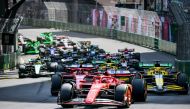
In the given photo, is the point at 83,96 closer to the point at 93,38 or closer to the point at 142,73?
the point at 142,73

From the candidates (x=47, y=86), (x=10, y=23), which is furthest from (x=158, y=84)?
(x=10, y=23)

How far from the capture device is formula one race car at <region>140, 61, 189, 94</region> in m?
22.6

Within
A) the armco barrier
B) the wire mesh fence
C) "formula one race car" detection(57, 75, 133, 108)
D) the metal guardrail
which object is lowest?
the metal guardrail

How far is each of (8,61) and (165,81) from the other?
2234cm

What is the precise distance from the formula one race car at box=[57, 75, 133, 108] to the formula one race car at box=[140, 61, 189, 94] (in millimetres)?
3307

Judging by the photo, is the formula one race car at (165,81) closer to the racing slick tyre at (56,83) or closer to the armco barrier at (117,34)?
the racing slick tyre at (56,83)

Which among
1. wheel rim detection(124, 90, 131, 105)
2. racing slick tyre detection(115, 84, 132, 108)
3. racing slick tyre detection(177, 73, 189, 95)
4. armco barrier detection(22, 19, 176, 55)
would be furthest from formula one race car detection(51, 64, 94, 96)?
armco barrier detection(22, 19, 176, 55)

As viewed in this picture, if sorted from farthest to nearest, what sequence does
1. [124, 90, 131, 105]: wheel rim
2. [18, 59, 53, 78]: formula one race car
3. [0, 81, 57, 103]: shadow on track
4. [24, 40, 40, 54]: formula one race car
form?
[24, 40, 40, 54]: formula one race car
[18, 59, 53, 78]: formula one race car
[0, 81, 57, 103]: shadow on track
[124, 90, 131, 105]: wheel rim

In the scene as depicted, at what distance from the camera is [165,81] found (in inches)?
924

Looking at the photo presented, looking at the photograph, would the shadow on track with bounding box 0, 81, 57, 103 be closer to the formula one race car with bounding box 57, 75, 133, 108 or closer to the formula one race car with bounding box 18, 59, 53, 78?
the formula one race car with bounding box 57, 75, 133, 108

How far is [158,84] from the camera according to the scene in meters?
23.0

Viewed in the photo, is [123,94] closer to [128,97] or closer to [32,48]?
[128,97]

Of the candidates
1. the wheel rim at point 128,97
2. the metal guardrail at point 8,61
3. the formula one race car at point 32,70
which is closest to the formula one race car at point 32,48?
the metal guardrail at point 8,61

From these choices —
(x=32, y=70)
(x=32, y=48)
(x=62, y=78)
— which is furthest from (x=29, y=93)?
(x=32, y=48)
